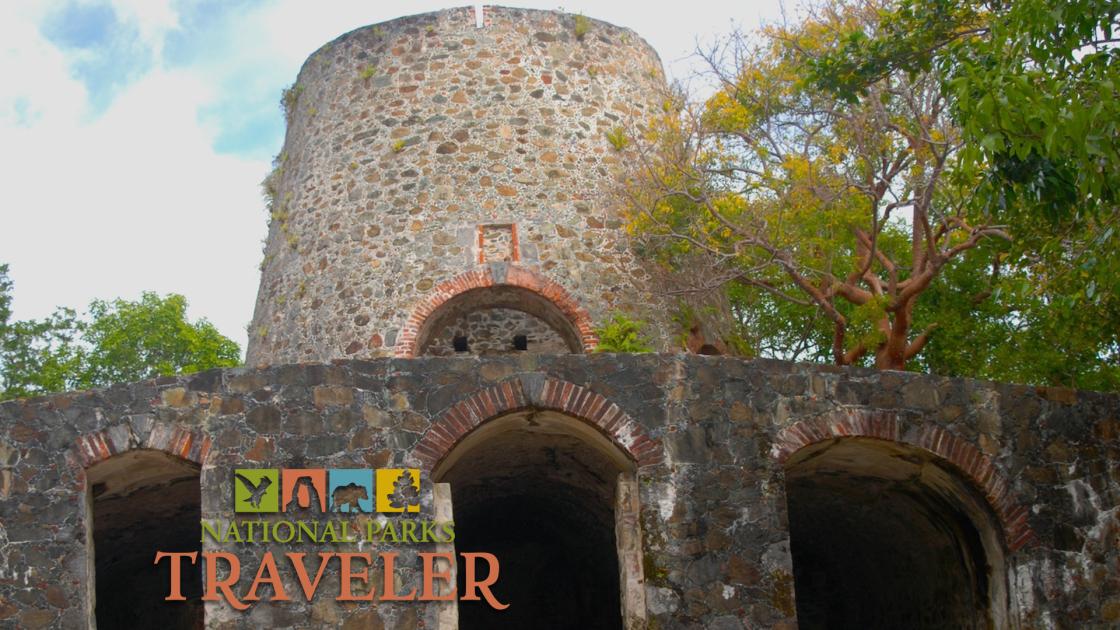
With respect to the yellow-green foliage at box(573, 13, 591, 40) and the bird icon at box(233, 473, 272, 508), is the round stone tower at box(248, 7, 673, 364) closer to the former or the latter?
the yellow-green foliage at box(573, 13, 591, 40)

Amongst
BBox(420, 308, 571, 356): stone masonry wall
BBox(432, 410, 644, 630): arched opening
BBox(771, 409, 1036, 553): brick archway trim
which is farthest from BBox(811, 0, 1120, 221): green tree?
BBox(420, 308, 571, 356): stone masonry wall

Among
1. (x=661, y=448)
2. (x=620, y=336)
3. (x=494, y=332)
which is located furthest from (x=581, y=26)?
A: (x=661, y=448)

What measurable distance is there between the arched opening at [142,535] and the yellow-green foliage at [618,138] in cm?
643

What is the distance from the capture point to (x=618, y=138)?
51.2ft

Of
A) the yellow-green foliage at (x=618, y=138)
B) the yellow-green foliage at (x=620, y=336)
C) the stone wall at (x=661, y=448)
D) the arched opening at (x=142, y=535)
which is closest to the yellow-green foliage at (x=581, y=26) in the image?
the yellow-green foliage at (x=618, y=138)

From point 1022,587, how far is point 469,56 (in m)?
8.94

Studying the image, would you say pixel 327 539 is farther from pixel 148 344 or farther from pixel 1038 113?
pixel 148 344

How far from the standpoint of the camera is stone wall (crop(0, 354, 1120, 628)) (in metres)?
9.80

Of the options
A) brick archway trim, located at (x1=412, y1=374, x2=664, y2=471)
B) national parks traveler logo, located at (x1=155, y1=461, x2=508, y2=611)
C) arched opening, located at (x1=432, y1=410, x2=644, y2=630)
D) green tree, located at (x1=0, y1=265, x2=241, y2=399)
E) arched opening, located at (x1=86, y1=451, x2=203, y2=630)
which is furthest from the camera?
green tree, located at (x1=0, y1=265, x2=241, y2=399)

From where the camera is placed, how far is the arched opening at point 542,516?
1095 centimetres

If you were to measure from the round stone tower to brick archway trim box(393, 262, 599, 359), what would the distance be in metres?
0.02

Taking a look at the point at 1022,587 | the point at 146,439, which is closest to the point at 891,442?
the point at 1022,587

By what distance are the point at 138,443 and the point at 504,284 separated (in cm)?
562

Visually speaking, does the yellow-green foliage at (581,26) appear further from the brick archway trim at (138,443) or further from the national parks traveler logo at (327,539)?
the brick archway trim at (138,443)
